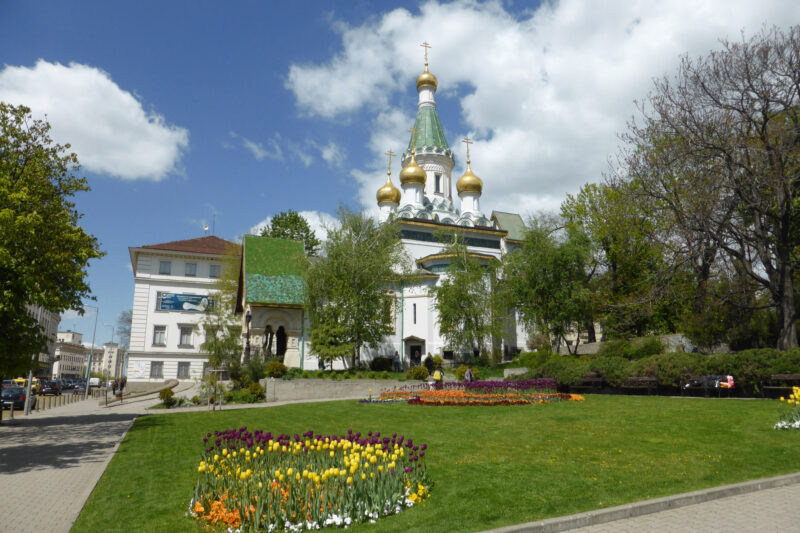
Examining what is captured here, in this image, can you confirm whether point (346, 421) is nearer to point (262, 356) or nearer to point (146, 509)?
point (146, 509)

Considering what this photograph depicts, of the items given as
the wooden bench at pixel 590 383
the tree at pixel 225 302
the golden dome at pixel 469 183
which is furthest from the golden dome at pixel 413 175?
the wooden bench at pixel 590 383

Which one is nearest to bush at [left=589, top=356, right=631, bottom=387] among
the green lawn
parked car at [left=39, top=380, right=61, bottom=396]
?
the green lawn

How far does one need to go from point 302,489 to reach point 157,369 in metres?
42.6

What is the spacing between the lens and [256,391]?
24938 millimetres

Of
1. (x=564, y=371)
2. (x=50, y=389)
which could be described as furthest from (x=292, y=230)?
(x=564, y=371)

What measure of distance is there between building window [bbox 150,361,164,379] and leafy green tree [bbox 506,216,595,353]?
29.6 m

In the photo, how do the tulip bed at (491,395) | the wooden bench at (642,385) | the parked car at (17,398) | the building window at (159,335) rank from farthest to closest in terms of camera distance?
the building window at (159,335) → the parked car at (17,398) → the wooden bench at (642,385) → the tulip bed at (491,395)

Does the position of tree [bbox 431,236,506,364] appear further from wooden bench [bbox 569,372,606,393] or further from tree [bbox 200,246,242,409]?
tree [bbox 200,246,242,409]

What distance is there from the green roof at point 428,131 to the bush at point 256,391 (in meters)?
36.9

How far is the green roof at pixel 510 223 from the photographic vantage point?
54.9 m

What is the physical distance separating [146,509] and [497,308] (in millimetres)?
32683

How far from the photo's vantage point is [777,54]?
20203 millimetres

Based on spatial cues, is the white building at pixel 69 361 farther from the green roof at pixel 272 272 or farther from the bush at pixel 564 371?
the bush at pixel 564 371

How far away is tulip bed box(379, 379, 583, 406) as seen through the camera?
19.0 meters
